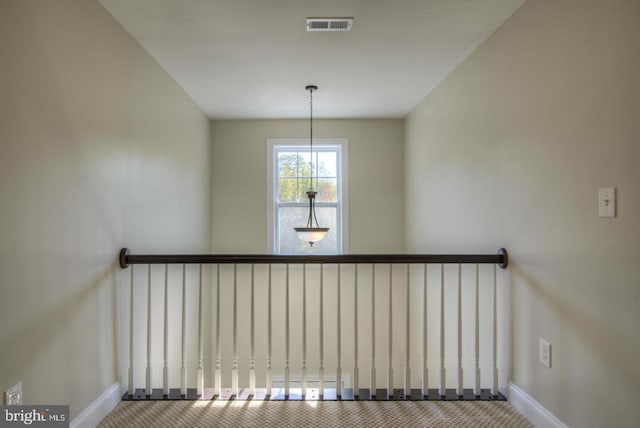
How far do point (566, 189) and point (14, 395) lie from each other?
255 centimetres

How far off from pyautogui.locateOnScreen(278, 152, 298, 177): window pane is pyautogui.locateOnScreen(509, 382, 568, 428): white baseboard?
3.36 meters

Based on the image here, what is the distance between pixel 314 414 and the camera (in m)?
2.17

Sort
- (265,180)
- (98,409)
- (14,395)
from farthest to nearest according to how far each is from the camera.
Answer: (265,180) < (98,409) < (14,395)

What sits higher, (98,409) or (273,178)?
(273,178)

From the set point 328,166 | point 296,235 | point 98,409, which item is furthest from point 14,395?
point 328,166

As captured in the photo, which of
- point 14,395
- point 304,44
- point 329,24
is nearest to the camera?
point 14,395

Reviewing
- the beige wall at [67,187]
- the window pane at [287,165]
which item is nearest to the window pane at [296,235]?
the window pane at [287,165]

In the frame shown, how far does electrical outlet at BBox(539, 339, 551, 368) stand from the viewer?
1951mm

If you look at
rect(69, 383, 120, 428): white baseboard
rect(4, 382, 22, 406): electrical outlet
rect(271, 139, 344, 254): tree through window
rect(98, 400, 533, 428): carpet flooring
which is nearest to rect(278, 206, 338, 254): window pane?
rect(271, 139, 344, 254): tree through window

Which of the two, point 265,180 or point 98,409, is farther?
point 265,180

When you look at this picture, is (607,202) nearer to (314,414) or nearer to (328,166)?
(314,414)

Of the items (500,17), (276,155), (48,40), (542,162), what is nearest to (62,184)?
(48,40)

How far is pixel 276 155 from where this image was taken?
15.9 ft

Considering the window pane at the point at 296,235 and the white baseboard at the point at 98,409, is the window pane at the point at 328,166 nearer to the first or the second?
the window pane at the point at 296,235
